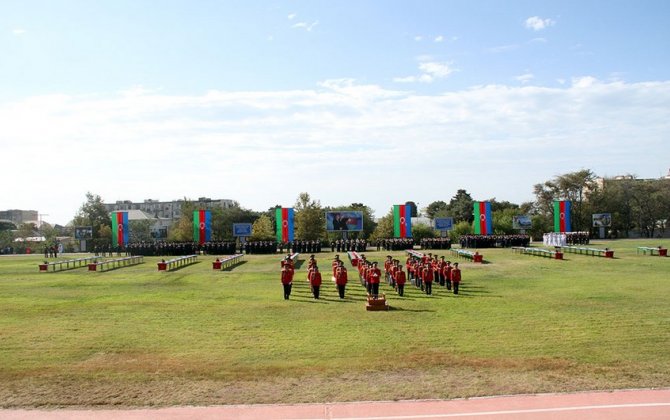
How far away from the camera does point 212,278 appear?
28.8 m

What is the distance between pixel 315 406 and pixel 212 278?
20.6 meters

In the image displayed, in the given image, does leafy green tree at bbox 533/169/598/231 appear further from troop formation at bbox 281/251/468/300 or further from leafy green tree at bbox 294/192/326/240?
troop formation at bbox 281/251/468/300

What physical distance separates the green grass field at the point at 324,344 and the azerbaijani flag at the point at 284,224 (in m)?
29.0

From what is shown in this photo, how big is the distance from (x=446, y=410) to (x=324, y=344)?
4.69m

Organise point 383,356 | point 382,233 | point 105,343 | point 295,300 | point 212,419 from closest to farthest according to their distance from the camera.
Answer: point 212,419 → point 383,356 → point 105,343 → point 295,300 → point 382,233

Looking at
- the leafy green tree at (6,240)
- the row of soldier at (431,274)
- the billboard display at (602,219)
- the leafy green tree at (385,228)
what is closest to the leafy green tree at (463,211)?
the leafy green tree at (385,228)

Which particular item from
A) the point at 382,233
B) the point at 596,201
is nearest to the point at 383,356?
the point at 382,233

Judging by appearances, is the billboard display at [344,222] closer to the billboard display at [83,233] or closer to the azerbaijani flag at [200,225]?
the azerbaijani flag at [200,225]

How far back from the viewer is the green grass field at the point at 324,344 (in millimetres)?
9789

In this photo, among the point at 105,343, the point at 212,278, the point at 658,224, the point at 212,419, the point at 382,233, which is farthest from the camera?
the point at 658,224

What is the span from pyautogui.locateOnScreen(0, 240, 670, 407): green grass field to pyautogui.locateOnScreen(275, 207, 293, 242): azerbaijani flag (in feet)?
95.1

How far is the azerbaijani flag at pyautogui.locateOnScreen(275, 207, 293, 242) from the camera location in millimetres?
52344

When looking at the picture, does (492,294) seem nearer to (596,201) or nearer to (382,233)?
(382,233)

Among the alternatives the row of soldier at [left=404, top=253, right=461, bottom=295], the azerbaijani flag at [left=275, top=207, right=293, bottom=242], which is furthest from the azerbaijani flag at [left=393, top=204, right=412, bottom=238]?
the row of soldier at [left=404, top=253, right=461, bottom=295]
